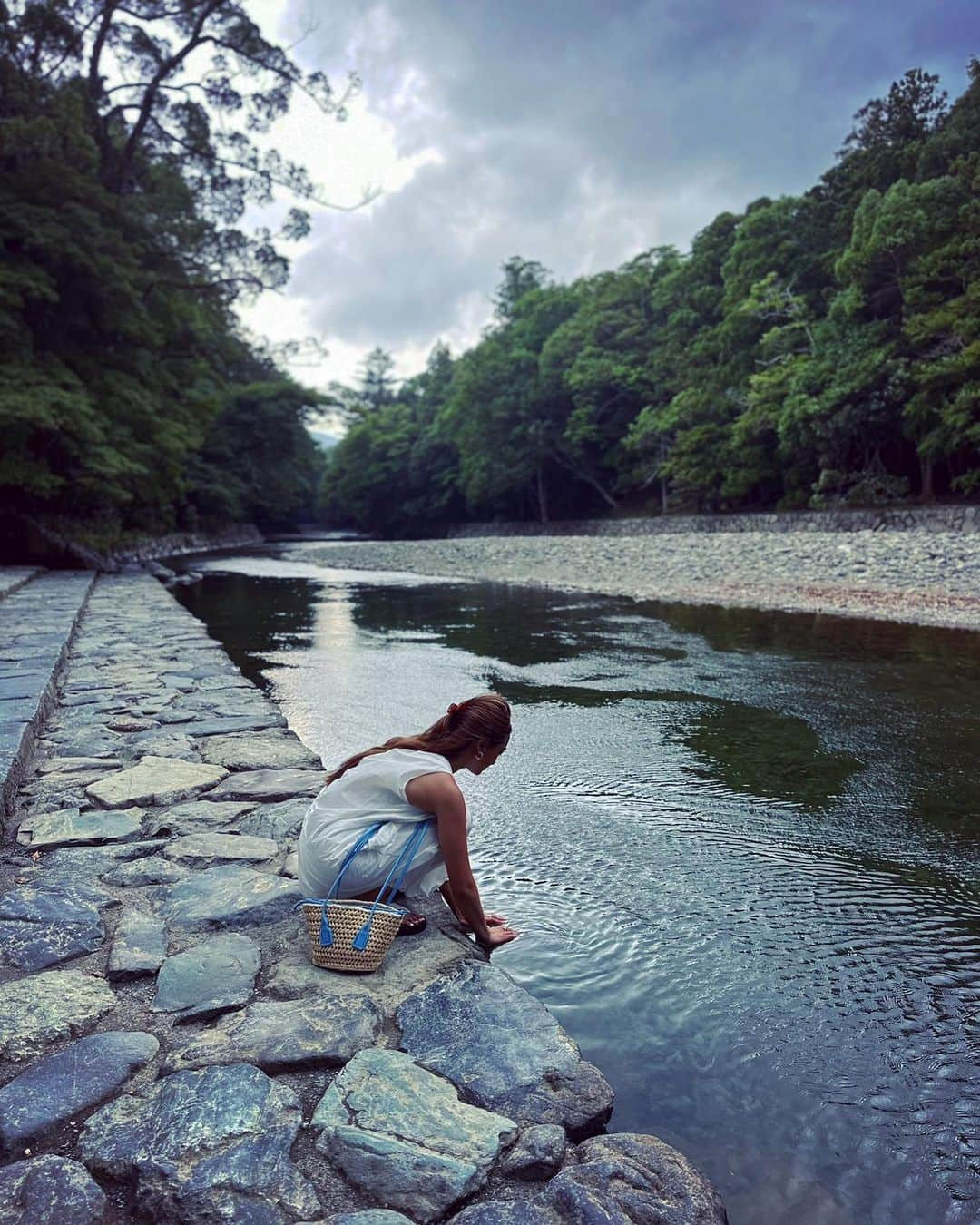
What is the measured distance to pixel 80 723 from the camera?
459 cm

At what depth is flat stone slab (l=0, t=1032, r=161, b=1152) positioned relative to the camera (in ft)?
5.11

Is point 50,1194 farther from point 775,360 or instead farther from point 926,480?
point 775,360

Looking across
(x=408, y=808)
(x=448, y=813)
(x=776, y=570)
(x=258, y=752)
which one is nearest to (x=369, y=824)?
(x=408, y=808)

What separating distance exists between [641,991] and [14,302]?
15.7 metres

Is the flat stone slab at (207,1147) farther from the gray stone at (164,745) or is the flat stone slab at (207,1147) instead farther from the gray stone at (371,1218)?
the gray stone at (164,745)

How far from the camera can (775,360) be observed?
27.1 m

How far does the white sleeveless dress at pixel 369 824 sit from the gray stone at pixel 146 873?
2.15ft

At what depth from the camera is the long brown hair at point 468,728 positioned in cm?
228

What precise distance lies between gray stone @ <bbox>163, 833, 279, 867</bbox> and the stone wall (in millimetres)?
17602

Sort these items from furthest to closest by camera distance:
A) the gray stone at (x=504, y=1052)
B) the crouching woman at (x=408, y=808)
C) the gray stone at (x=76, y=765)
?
the gray stone at (x=76, y=765) → the crouching woman at (x=408, y=808) → the gray stone at (x=504, y=1052)

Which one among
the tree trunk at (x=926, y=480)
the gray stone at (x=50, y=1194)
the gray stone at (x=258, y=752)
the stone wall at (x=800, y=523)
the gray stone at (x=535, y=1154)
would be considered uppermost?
the tree trunk at (x=926, y=480)

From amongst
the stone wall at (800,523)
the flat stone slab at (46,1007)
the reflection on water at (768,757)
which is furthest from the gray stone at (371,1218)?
the stone wall at (800,523)

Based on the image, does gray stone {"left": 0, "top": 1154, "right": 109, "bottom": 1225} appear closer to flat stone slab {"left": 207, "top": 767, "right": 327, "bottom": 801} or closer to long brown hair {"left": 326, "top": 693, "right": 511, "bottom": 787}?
long brown hair {"left": 326, "top": 693, "right": 511, "bottom": 787}

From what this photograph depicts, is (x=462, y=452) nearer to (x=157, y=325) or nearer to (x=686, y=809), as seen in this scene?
(x=157, y=325)
